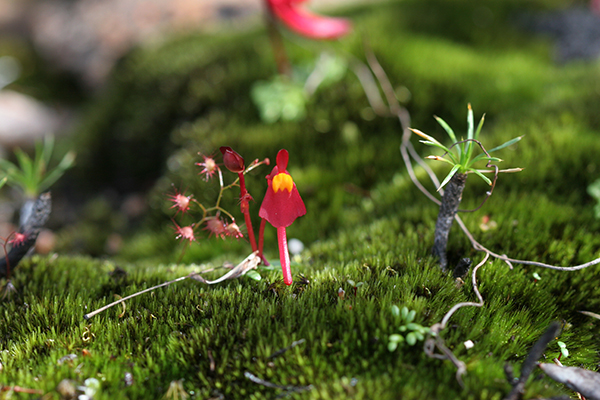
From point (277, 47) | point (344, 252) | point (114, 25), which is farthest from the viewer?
point (114, 25)

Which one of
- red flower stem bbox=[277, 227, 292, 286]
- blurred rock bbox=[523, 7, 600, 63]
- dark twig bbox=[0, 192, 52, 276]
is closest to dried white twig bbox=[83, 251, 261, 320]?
red flower stem bbox=[277, 227, 292, 286]

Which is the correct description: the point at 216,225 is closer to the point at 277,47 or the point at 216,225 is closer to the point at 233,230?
the point at 233,230

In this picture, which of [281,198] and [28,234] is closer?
[281,198]

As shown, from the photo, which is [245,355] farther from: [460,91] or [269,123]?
[460,91]

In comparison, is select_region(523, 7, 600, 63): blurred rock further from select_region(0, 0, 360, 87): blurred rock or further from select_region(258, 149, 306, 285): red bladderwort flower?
select_region(258, 149, 306, 285): red bladderwort flower

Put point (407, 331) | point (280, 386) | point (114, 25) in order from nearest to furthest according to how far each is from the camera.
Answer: point (280, 386)
point (407, 331)
point (114, 25)

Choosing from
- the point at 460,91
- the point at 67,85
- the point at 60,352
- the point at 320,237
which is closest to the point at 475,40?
the point at 460,91

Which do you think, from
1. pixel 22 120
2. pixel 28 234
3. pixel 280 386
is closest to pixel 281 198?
pixel 280 386
